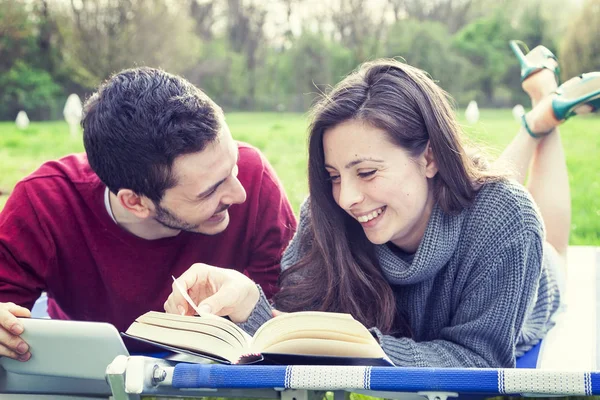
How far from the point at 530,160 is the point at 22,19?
21.6m

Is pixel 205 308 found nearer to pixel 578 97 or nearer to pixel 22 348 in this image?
pixel 22 348

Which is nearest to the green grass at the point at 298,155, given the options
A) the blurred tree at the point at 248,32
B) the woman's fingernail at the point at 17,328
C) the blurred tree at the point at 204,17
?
the woman's fingernail at the point at 17,328

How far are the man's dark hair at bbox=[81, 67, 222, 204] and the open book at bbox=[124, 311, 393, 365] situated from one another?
2.40ft

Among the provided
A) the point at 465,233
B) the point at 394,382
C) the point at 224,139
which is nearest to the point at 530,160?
the point at 465,233

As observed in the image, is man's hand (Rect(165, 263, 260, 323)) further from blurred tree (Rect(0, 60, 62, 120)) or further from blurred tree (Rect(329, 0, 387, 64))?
blurred tree (Rect(329, 0, 387, 64))

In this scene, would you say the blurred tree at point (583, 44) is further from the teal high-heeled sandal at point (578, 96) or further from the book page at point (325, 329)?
the book page at point (325, 329)

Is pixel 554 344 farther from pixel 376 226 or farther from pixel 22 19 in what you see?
pixel 22 19

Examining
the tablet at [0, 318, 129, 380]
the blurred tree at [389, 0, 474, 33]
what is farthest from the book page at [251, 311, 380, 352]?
the blurred tree at [389, 0, 474, 33]

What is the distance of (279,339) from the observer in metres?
1.74

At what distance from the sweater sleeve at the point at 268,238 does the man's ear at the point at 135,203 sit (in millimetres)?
454

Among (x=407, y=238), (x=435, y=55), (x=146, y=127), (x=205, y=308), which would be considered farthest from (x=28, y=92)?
(x=205, y=308)

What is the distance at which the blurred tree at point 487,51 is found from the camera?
22281 mm

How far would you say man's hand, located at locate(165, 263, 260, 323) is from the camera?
200cm

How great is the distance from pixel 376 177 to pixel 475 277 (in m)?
0.45
